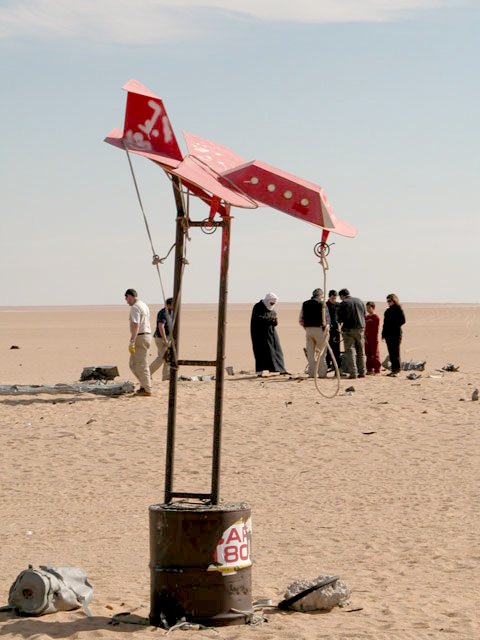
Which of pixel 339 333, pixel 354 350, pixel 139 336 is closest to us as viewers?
pixel 139 336

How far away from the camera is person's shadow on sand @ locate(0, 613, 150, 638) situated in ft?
24.5

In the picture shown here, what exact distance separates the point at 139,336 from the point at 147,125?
1085 centimetres

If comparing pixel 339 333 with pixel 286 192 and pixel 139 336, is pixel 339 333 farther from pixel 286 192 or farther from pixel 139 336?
pixel 286 192

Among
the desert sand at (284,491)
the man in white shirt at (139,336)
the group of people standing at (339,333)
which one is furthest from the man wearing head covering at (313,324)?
the man in white shirt at (139,336)

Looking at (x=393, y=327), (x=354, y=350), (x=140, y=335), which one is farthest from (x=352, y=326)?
(x=140, y=335)

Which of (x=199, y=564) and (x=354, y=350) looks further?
(x=354, y=350)

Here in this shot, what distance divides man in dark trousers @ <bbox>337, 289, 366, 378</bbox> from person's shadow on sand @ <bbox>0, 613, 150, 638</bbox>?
1328 cm

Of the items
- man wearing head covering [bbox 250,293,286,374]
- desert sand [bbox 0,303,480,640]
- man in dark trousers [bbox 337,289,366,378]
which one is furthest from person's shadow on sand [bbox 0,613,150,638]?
man wearing head covering [bbox 250,293,286,374]

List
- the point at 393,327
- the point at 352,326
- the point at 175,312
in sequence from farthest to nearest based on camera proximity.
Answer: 1. the point at 393,327
2. the point at 352,326
3. the point at 175,312

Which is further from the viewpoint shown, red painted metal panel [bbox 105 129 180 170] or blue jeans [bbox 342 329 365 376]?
blue jeans [bbox 342 329 365 376]

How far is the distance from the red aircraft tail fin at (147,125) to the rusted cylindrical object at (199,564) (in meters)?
2.15

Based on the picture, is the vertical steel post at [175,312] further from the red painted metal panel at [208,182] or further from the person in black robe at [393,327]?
the person in black robe at [393,327]

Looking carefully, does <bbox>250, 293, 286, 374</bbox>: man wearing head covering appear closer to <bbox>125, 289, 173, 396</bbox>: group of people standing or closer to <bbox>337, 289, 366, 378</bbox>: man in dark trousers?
<bbox>337, 289, 366, 378</bbox>: man in dark trousers

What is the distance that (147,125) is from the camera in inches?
289
